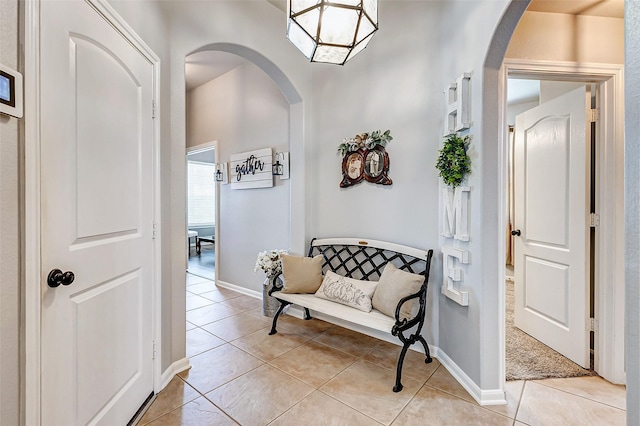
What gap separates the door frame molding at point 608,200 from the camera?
6.56 feet

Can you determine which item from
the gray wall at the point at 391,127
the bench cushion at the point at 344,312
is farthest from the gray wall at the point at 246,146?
the bench cushion at the point at 344,312

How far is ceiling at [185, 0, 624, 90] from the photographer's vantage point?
6.46 feet

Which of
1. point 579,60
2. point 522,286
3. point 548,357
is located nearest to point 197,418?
point 548,357

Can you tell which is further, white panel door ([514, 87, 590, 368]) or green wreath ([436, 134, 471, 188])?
white panel door ([514, 87, 590, 368])

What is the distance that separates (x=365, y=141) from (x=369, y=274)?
1.28 meters

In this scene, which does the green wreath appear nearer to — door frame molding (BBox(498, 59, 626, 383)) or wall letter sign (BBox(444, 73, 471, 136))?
wall letter sign (BBox(444, 73, 471, 136))

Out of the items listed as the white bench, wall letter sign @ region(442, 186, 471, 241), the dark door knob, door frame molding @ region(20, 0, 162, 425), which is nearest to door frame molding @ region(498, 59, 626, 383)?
wall letter sign @ region(442, 186, 471, 241)

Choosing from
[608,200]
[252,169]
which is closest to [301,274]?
[252,169]

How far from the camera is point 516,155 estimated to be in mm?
2877

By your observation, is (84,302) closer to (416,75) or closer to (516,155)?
(416,75)

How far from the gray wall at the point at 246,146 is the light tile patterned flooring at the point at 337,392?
1400 millimetres

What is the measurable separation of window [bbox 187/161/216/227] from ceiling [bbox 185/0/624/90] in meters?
3.57

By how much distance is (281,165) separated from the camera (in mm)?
3387

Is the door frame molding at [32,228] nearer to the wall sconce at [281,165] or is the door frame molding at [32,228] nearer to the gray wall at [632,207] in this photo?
the gray wall at [632,207]
